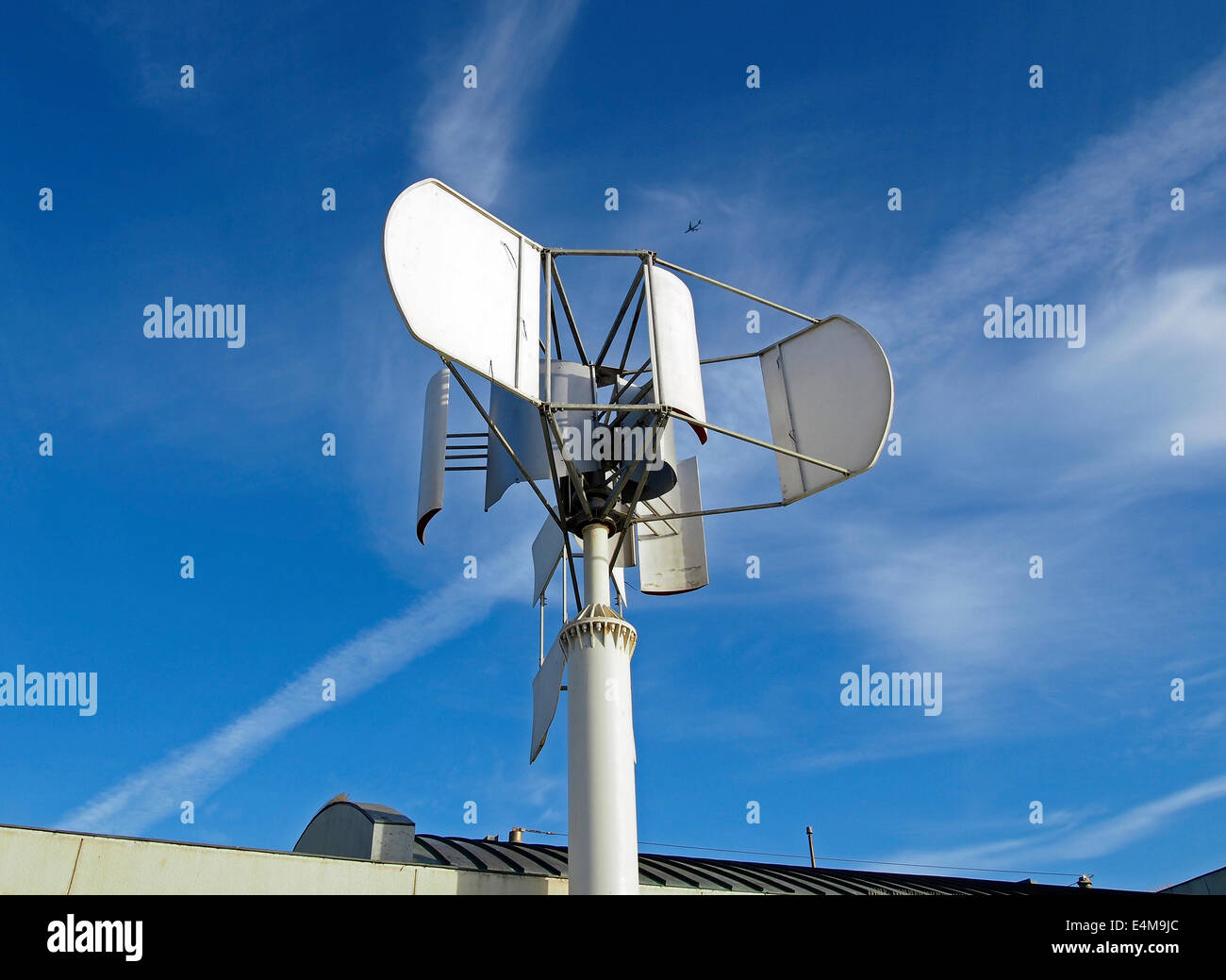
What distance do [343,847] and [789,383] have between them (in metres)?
13.0

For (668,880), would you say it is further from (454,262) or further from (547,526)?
(454,262)

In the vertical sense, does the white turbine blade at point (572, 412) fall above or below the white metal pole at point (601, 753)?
above

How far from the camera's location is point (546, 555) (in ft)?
65.7

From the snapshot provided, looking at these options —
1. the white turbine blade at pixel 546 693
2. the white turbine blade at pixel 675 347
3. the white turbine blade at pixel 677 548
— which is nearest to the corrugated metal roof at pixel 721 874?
the white turbine blade at pixel 546 693

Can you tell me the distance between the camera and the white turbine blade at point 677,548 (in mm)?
21297

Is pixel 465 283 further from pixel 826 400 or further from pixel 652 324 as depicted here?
pixel 826 400

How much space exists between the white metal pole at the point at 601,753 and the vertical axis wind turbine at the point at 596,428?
0.03 meters

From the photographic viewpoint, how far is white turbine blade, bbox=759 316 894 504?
18812 millimetres

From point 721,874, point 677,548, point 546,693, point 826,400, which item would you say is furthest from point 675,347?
point 721,874

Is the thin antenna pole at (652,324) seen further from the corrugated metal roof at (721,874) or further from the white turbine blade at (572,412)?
the corrugated metal roof at (721,874)

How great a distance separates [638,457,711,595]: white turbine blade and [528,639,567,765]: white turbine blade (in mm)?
3233
